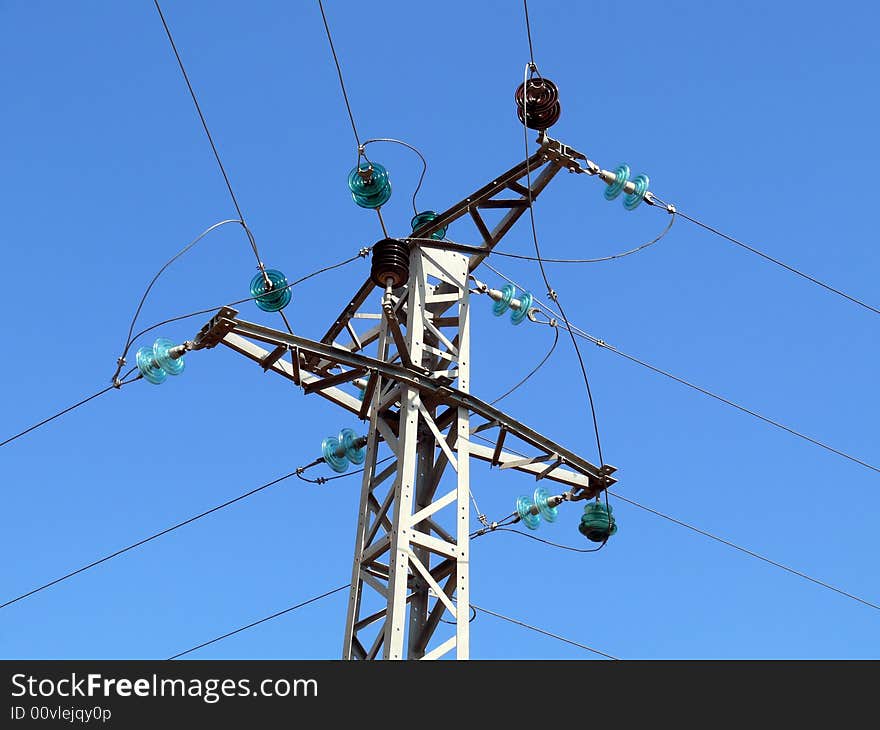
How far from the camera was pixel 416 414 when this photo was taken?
10.2 metres

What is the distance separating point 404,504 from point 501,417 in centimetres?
140

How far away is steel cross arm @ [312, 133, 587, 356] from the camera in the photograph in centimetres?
1063

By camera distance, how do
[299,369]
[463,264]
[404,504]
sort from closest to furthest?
[404,504] → [299,369] → [463,264]

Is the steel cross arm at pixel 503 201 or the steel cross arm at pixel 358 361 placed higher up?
the steel cross arm at pixel 503 201

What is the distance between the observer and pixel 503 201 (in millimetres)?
10844

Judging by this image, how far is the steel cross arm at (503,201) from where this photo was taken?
10.6 m

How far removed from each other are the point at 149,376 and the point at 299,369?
4.00 ft

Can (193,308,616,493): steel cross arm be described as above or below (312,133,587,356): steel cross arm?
below

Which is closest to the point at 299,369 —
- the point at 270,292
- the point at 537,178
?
the point at 270,292

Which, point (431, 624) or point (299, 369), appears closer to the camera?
point (431, 624)

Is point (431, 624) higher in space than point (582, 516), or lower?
lower

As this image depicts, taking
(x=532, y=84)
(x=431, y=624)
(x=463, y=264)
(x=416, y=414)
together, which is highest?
(x=532, y=84)

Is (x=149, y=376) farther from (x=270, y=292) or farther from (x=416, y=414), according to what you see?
(x=416, y=414)

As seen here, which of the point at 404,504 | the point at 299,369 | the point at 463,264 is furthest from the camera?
the point at 463,264
